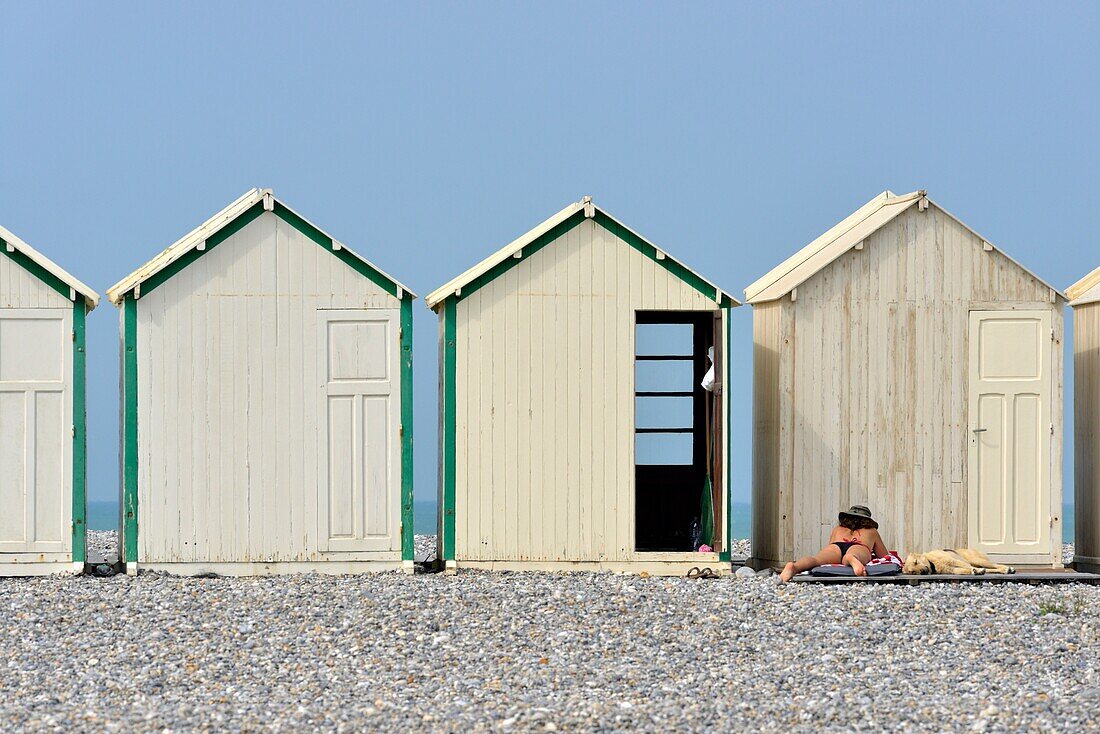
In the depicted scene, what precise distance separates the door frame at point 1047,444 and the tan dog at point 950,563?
1.57 ft

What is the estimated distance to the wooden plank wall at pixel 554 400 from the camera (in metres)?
14.3

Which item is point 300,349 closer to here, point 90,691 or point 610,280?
point 610,280

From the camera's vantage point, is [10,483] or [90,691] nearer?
[90,691]

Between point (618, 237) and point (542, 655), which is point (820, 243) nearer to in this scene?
point (618, 237)

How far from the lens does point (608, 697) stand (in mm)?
9555

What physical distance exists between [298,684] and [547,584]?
3527mm

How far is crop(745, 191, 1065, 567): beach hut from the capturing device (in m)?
14.9

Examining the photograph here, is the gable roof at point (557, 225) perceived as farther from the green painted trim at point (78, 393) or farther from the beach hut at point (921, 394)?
the green painted trim at point (78, 393)

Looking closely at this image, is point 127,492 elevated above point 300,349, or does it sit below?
below

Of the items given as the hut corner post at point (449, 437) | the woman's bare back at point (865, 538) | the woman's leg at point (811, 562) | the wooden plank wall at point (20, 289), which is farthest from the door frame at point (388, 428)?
the woman's bare back at point (865, 538)

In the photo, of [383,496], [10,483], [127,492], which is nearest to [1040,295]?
[383,496]

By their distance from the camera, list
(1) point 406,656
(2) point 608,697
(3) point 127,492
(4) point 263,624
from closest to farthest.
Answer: (2) point 608,697 → (1) point 406,656 → (4) point 263,624 → (3) point 127,492

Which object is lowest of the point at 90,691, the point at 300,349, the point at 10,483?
the point at 90,691

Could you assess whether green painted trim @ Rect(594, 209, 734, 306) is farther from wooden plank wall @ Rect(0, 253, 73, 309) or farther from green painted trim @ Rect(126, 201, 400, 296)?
wooden plank wall @ Rect(0, 253, 73, 309)
